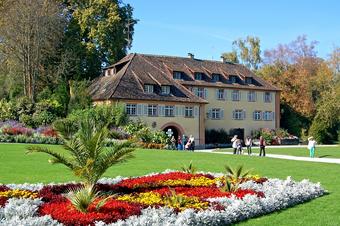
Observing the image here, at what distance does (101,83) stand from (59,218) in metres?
47.1

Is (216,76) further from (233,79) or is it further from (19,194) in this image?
(19,194)

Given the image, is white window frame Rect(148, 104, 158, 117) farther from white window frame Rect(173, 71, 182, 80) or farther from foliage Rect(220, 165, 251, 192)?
foliage Rect(220, 165, 251, 192)

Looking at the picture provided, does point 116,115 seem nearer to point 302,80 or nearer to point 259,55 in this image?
point 302,80

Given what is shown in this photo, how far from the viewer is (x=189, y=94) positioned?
5544cm

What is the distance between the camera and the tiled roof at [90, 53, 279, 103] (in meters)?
51.8

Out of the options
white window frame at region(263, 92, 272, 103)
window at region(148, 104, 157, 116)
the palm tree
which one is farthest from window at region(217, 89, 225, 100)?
the palm tree

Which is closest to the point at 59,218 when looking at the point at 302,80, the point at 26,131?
the point at 26,131

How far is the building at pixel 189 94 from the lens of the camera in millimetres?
52250

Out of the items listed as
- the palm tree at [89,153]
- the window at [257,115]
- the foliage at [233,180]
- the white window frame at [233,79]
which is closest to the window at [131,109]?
the white window frame at [233,79]

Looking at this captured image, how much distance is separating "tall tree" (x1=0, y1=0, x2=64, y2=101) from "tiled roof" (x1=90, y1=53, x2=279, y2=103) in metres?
6.84

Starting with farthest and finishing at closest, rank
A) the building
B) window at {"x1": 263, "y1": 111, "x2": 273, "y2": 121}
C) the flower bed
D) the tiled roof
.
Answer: window at {"x1": 263, "y1": 111, "x2": 273, "y2": 121}, the building, the tiled roof, the flower bed

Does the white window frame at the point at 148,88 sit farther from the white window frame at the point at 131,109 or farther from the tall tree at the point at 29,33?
the tall tree at the point at 29,33

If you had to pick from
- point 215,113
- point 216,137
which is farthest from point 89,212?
point 215,113

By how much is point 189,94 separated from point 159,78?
3863mm
